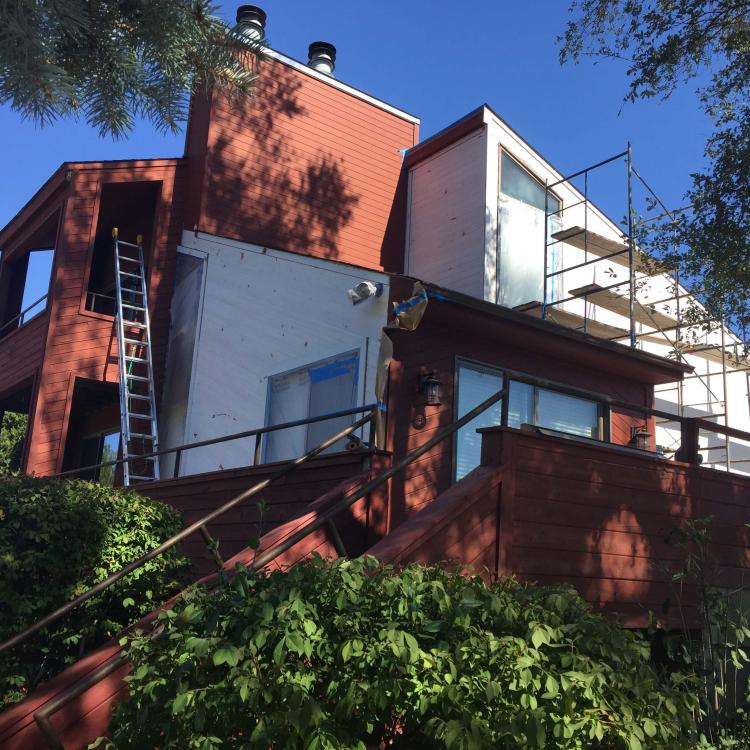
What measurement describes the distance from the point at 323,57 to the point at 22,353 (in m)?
9.14

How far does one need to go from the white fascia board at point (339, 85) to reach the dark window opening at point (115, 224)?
3.48 metres

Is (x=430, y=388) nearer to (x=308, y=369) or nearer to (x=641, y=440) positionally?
(x=308, y=369)

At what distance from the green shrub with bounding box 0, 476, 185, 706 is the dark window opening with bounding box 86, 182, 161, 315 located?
26.1ft

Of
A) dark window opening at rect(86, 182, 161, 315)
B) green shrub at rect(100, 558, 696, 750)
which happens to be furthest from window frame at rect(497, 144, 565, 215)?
green shrub at rect(100, 558, 696, 750)

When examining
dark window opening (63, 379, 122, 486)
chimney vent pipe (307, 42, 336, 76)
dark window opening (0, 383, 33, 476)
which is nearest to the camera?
dark window opening (63, 379, 122, 486)

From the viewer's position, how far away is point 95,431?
15453 millimetres

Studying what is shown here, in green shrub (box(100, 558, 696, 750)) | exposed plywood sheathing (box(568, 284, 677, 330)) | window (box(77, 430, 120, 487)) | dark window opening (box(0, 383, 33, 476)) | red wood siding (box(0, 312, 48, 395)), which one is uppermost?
exposed plywood sheathing (box(568, 284, 677, 330))

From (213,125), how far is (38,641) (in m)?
10.2

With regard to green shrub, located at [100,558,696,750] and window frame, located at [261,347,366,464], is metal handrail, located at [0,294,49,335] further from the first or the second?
green shrub, located at [100,558,696,750]

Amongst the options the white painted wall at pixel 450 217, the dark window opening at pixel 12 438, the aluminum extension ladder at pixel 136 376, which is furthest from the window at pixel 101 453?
the white painted wall at pixel 450 217

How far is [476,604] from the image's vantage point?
12.1ft

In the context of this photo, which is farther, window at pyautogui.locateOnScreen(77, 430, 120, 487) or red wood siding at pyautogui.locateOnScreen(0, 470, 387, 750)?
window at pyautogui.locateOnScreen(77, 430, 120, 487)

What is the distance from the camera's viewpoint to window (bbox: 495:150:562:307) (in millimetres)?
14344

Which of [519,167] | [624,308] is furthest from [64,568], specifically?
[624,308]
